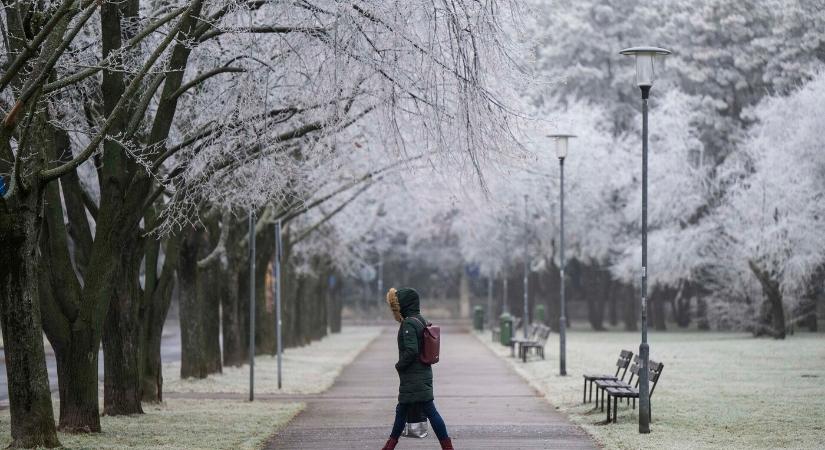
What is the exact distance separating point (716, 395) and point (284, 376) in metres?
10.6

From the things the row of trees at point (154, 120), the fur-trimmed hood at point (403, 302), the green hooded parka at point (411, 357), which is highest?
the row of trees at point (154, 120)

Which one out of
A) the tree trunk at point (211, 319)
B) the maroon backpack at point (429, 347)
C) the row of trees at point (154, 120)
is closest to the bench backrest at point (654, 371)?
the row of trees at point (154, 120)

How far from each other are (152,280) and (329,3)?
826 cm

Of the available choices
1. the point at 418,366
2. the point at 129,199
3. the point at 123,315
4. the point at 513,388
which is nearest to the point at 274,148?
the point at 129,199

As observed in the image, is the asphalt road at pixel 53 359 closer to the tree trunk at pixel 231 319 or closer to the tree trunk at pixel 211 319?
the tree trunk at pixel 211 319

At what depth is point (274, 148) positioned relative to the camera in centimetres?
1777

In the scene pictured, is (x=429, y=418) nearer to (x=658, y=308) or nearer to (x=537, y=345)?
(x=537, y=345)

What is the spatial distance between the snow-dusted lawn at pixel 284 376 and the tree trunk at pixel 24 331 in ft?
37.2

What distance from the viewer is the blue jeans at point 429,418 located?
1366cm

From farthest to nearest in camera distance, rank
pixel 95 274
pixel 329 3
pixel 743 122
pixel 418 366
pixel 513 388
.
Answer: pixel 743 122 < pixel 513 388 < pixel 95 274 < pixel 329 3 < pixel 418 366

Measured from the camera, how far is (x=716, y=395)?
75.4 feet

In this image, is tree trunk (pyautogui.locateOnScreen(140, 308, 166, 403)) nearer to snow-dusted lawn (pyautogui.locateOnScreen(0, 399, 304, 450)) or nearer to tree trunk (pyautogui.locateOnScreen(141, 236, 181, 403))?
tree trunk (pyautogui.locateOnScreen(141, 236, 181, 403))

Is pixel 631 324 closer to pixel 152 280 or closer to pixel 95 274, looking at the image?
pixel 152 280

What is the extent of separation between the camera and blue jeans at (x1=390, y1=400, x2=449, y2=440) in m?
13.7
